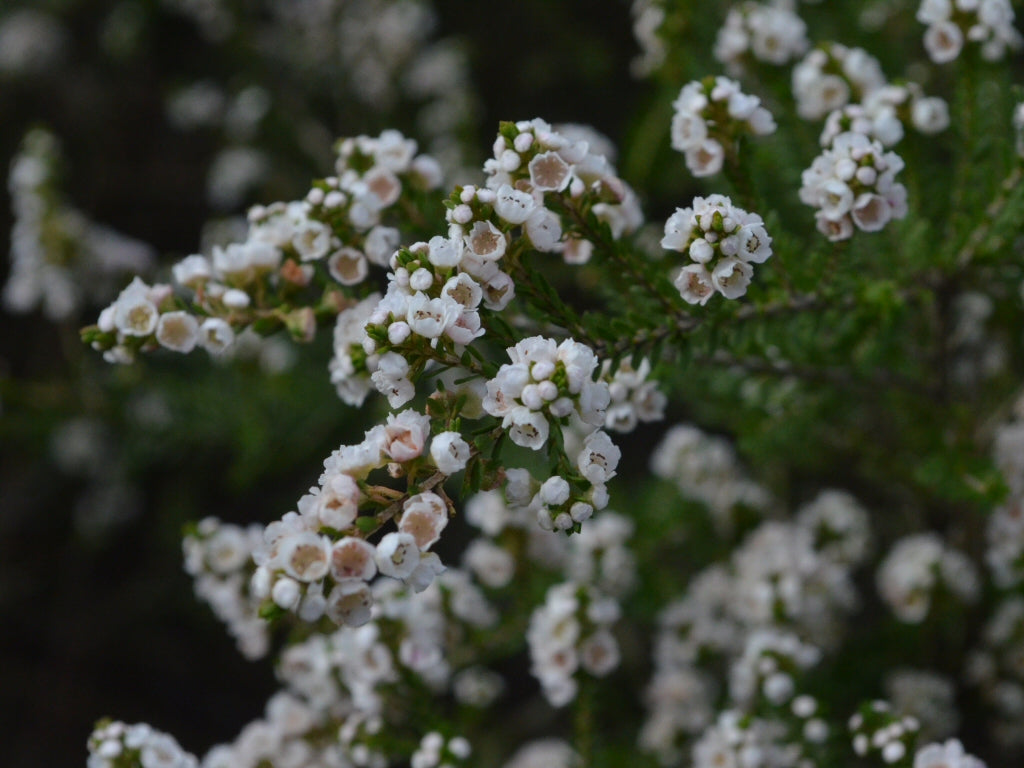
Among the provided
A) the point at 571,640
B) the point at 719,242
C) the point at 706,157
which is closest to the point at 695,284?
the point at 719,242

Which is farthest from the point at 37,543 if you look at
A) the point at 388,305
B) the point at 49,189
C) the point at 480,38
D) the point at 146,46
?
the point at 388,305

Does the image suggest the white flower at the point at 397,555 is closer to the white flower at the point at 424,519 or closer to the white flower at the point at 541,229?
the white flower at the point at 424,519

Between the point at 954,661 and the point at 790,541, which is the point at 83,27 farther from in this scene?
the point at 954,661

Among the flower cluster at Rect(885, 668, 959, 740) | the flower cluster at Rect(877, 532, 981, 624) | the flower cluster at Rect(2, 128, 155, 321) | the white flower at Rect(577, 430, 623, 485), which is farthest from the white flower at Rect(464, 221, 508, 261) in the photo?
the flower cluster at Rect(2, 128, 155, 321)

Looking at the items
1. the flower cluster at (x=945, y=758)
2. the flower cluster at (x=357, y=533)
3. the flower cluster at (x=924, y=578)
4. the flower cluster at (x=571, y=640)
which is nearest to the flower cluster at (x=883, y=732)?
the flower cluster at (x=945, y=758)

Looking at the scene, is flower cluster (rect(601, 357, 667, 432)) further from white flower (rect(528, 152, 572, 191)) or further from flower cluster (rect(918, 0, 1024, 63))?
flower cluster (rect(918, 0, 1024, 63))
